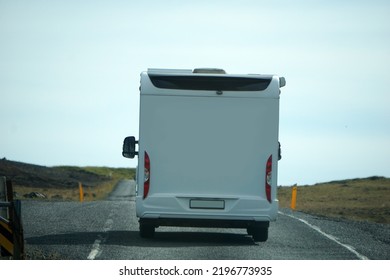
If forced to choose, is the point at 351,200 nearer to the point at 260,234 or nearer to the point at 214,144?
the point at 260,234

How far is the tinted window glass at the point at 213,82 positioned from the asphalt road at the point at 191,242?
292 cm

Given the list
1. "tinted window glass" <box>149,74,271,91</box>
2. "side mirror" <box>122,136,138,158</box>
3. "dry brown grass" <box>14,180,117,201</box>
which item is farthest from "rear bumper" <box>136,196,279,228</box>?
"dry brown grass" <box>14,180,117,201</box>

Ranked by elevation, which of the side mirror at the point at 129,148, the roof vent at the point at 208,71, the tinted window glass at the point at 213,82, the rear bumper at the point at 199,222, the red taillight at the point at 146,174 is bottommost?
the rear bumper at the point at 199,222

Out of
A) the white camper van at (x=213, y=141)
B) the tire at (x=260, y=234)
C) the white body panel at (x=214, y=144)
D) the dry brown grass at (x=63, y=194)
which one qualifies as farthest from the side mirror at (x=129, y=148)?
the dry brown grass at (x=63, y=194)

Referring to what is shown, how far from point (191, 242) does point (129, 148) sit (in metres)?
2.17

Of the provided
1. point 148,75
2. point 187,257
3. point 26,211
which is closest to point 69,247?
point 187,257

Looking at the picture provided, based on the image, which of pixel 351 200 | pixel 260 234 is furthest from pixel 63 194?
pixel 260 234

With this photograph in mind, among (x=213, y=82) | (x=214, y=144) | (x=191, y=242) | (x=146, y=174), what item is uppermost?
(x=213, y=82)

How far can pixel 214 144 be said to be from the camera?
16828 mm

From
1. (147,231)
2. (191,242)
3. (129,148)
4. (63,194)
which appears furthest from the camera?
(63,194)

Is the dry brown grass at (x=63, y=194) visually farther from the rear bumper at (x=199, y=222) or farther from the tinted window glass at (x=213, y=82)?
the tinted window glass at (x=213, y=82)

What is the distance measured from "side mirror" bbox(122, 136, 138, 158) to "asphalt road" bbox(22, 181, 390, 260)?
1647 mm

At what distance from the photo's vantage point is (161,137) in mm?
16766

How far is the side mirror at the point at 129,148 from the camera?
17.6m
